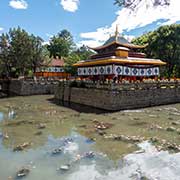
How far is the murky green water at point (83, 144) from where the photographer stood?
336 inches

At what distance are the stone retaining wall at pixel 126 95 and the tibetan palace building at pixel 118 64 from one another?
4.41 meters

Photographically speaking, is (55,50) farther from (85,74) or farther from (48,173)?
(48,173)

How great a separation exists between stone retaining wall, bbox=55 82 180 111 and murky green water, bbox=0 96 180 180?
1.77m

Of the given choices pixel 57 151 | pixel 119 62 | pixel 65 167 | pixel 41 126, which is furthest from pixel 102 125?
pixel 119 62

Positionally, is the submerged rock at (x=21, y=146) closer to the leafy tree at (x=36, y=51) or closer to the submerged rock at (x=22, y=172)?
the submerged rock at (x=22, y=172)

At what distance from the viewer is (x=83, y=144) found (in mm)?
11812

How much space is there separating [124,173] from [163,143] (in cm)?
404

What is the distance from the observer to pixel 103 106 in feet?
71.3

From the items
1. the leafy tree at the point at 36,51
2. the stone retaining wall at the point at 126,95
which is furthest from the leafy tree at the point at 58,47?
the stone retaining wall at the point at 126,95

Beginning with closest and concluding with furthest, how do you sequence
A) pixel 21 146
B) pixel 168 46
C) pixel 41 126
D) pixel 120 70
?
pixel 21 146 → pixel 41 126 → pixel 120 70 → pixel 168 46

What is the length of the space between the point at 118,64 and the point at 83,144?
17.3 metres

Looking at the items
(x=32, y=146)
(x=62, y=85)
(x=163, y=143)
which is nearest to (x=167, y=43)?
(x=62, y=85)

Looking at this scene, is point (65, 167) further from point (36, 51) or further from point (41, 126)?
point (36, 51)

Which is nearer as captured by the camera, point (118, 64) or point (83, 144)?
point (83, 144)
